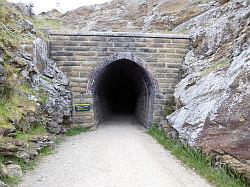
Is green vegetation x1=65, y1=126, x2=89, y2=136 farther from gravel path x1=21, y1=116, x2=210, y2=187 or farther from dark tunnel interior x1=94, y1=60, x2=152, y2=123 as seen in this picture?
dark tunnel interior x1=94, y1=60, x2=152, y2=123

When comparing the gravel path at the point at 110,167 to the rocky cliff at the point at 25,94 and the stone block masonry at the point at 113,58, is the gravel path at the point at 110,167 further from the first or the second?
the stone block masonry at the point at 113,58

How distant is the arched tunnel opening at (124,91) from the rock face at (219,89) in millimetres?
2512

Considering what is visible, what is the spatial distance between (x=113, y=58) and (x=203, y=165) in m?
7.25

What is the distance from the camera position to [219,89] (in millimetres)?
9711

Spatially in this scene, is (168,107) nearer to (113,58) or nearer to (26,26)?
(113,58)

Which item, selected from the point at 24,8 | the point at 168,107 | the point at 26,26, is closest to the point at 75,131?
the point at 168,107

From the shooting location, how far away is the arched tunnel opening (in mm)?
15672

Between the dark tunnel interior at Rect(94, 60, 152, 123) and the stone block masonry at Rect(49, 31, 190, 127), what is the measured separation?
64 cm

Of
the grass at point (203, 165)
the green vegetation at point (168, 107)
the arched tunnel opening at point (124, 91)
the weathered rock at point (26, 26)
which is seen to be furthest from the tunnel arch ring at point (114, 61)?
the grass at point (203, 165)

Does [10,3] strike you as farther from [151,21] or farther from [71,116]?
[151,21]

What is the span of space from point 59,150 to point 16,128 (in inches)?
72.7

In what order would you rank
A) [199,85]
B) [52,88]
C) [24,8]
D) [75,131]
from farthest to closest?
[24,8] → [75,131] → [52,88] → [199,85]

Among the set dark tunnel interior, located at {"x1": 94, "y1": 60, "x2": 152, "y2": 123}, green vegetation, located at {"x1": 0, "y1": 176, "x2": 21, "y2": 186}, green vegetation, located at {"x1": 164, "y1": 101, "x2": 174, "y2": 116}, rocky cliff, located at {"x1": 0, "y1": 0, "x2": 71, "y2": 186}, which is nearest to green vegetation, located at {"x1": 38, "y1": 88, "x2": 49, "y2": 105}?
rocky cliff, located at {"x1": 0, "y1": 0, "x2": 71, "y2": 186}

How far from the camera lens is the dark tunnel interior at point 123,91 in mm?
16328
